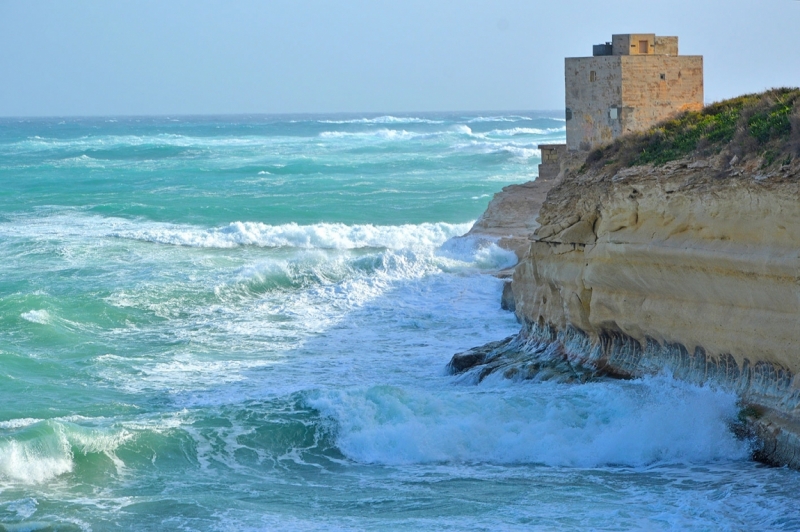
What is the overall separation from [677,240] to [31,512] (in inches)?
252

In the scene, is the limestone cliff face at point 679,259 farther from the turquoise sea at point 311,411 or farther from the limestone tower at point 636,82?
the limestone tower at point 636,82

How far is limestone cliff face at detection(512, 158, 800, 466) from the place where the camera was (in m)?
9.09

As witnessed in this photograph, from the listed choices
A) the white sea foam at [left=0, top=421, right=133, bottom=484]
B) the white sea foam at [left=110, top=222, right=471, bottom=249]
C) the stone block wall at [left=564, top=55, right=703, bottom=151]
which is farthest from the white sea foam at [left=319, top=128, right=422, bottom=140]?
the white sea foam at [left=0, top=421, right=133, bottom=484]

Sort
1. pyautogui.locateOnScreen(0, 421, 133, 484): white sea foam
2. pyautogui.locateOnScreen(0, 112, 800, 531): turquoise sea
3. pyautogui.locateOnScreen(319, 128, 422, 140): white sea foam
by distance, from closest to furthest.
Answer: pyautogui.locateOnScreen(0, 112, 800, 531): turquoise sea < pyautogui.locateOnScreen(0, 421, 133, 484): white sea foam < pyautogui.locateOnScreen(319, 128, 422, 140): white sea foam

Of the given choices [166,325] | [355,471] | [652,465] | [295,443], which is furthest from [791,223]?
[166,325]

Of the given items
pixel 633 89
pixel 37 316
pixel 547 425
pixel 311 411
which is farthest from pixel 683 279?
pixel 633 89

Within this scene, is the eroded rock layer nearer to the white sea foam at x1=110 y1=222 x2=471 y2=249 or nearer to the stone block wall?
the stone block wall

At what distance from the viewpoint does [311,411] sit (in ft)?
37.3

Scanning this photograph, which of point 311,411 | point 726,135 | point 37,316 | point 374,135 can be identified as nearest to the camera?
point 726,135

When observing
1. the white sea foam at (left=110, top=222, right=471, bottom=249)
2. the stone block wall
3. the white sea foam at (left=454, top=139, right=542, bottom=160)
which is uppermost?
the stone block wall

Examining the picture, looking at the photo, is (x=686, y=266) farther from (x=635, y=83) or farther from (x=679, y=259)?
(x=635, y=83)

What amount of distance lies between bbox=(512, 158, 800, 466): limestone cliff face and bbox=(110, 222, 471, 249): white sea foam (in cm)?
1579

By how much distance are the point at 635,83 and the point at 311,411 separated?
13.0 metres

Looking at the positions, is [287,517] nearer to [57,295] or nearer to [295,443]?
[295,443]
